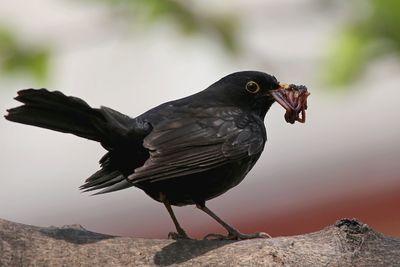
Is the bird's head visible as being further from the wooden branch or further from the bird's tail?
the wooden branch

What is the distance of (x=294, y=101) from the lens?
4.87 m

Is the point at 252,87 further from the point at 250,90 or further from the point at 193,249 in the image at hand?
the point at 193,249

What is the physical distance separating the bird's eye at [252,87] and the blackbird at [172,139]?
0.29 ft

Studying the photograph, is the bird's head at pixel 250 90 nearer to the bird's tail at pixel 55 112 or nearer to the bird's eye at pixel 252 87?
the bird's eye at pixel 252 87

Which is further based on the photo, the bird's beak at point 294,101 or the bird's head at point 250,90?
the bird's head at point 250,90

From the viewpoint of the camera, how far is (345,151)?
7.70 meters

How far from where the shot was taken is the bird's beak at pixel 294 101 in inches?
188

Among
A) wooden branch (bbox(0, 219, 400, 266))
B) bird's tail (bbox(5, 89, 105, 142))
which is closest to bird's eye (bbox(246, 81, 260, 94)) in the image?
bird's tail (bbox(5, 89, 105, 142))

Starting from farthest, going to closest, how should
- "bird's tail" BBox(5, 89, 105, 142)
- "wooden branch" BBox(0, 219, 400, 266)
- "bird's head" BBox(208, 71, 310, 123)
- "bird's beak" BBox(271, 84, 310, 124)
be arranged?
"bird's head" BBox(208, 71, 310, 123) < "bird's beak" BBox(271, 84, 310, 124) < "bird's tail" BBox(5, 89, 105, 142) < "wooden branch" BBox(0, 219, 400, 266)

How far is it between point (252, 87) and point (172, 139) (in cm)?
79

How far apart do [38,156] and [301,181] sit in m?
1.88

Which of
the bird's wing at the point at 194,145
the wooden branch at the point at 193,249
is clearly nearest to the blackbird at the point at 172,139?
the bird's wing at the point at 194,145

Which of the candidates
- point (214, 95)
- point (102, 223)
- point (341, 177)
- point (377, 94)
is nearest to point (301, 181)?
point (341, 177)

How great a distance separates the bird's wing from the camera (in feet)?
14.2
